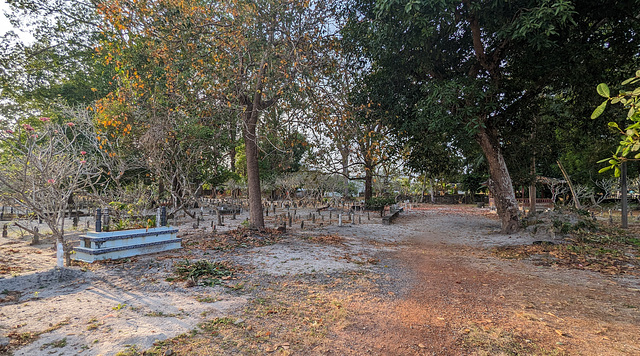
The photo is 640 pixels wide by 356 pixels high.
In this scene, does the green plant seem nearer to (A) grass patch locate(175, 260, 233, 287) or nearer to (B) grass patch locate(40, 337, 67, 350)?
(B) grass patch locate(40, 337, 67, 350)

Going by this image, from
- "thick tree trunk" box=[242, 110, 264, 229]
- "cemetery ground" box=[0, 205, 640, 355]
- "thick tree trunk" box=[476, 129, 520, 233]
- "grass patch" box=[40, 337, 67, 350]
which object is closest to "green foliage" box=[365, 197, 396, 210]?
"thick tree trunk" box=[476, 129, 520, 233]

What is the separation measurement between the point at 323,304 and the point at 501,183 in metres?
11.5

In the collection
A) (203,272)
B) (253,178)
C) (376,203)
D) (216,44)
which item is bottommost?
(203,272)

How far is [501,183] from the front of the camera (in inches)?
519

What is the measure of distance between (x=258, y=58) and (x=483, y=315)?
882 centimetres

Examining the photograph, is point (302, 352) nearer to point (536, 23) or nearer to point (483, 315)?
point (483, 315)

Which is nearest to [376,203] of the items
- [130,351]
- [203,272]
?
[203,272]

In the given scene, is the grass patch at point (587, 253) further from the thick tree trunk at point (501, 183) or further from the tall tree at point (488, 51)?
the tall tree at point (488, 51)

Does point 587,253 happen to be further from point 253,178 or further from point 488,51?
point 253,178

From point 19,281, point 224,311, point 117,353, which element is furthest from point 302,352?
point 19,281

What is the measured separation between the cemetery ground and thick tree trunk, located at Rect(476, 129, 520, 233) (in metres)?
4.20

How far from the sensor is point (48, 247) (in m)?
9.97

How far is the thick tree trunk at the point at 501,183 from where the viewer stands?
43.1ft

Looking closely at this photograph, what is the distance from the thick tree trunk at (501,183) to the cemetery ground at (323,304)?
13.8 ft
